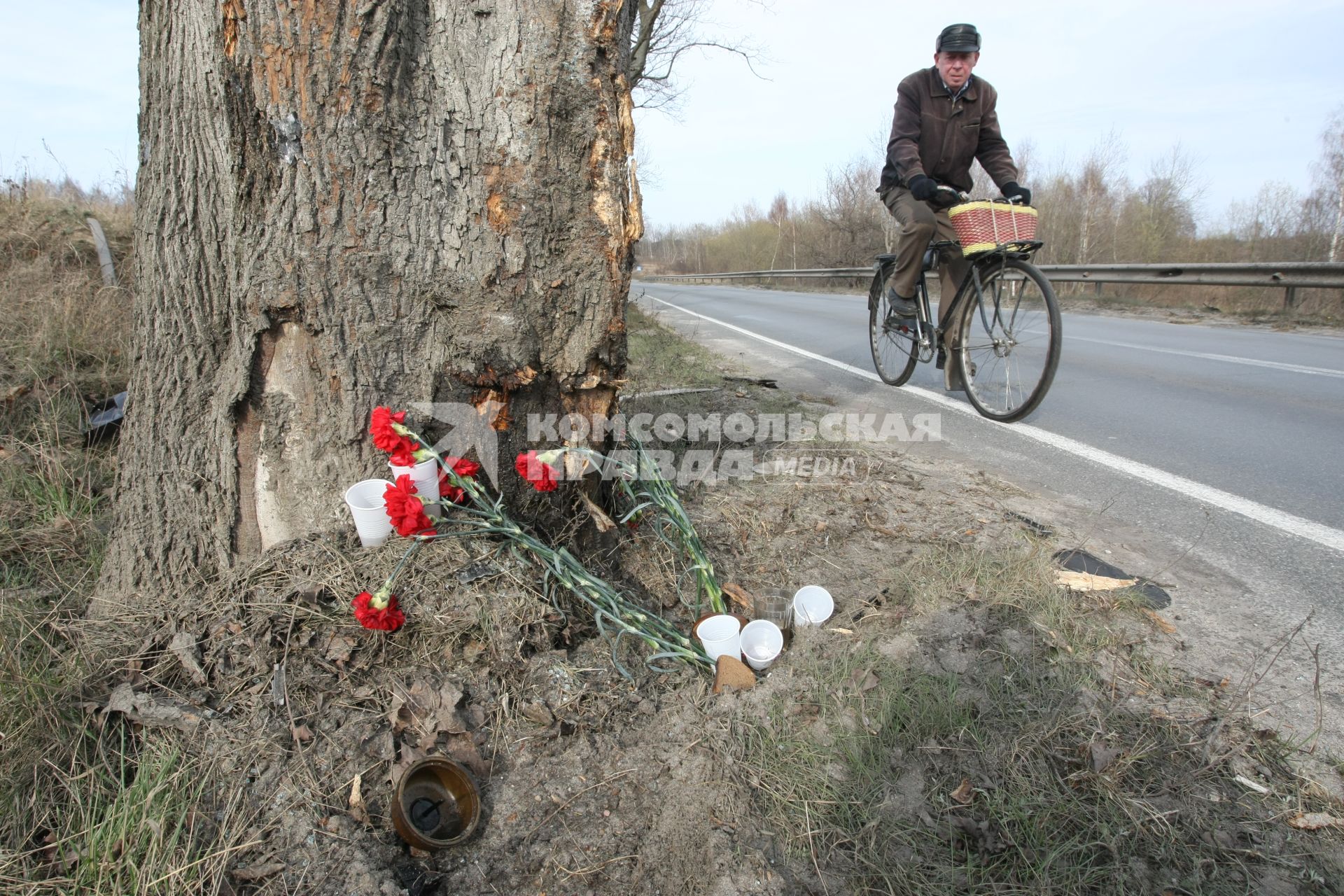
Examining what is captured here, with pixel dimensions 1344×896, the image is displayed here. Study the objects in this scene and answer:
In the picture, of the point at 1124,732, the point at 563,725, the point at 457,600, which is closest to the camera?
the point at 1124,732

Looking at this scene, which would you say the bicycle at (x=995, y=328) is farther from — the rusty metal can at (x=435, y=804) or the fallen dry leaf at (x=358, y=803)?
the fallen dry leaf at (x=358, y=803)

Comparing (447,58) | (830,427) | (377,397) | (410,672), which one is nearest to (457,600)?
(410,672)

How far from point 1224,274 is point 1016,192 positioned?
27.5 feet

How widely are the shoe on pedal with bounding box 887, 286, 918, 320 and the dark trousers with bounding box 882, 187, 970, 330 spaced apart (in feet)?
0.38

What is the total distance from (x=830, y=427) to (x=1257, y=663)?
270 cm

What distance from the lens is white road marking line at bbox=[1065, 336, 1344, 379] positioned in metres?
5.88

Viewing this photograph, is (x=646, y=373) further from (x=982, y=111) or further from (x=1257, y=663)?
(x=1257, y=663)

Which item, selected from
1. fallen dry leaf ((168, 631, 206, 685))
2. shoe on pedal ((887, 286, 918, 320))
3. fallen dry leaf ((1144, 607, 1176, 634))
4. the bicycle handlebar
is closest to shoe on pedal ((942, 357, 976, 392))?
shoe on pedal ((887, 286, 918, 320))

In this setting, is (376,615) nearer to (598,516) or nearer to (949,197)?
(598,516)

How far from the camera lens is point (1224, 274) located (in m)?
9.91

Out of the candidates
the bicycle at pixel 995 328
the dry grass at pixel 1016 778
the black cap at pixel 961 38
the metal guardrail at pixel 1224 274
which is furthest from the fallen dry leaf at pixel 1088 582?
Result: the metal guardrail at pixel 1224 274

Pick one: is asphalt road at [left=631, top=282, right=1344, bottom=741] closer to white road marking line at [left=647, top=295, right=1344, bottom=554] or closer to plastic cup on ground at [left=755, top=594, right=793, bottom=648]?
white road marking line at [left=647, top=295, right=1344, bottom=554]

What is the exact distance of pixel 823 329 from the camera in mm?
10258

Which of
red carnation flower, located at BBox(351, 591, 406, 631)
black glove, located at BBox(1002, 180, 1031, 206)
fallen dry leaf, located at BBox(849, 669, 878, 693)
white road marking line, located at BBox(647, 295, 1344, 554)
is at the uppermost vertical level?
black glove, located at BBox(1002, 180, 1031, 206)
